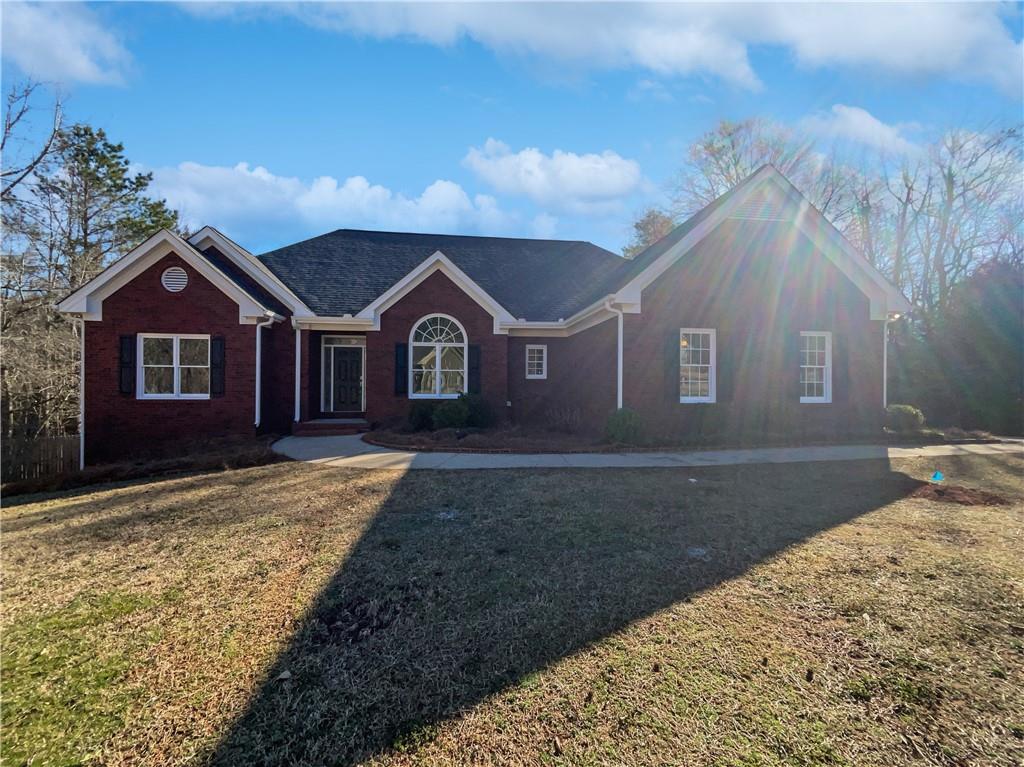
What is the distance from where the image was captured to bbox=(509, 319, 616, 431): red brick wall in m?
12.6

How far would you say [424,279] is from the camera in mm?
14195

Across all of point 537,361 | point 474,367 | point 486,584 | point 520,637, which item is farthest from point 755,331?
point 520,637

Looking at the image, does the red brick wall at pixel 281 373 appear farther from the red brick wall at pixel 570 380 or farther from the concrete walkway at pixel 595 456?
the red brick wall at pixel 570 380

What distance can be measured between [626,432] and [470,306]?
630 centimetres

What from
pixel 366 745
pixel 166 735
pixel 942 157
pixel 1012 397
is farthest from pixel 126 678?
Answer: pixel 942 157

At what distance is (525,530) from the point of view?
16.6 ft

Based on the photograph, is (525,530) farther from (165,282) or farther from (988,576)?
(165,282)

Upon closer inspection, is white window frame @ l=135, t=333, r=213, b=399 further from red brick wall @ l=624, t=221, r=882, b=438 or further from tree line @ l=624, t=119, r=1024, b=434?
tree line @ l=624, t=119, r=1024, b=434

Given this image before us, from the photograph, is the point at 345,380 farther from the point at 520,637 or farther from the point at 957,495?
the point at 957,495

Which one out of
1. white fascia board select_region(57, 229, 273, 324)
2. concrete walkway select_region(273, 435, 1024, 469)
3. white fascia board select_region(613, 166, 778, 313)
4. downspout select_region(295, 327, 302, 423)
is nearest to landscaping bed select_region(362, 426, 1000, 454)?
concrete walkway select_region(273, 435, 1024, 469)

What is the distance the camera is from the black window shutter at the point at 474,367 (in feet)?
46.9

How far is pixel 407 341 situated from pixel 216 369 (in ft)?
16.5

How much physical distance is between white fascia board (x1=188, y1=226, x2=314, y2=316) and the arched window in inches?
128

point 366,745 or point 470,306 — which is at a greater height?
point 470,306
